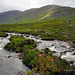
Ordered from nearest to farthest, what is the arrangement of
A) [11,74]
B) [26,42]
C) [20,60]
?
[11,74] < [20,60] < [26,42]

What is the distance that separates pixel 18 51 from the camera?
21.3m

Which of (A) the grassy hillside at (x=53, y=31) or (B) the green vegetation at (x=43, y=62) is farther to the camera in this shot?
(A) the grassy hillside at (x=53, y=31)

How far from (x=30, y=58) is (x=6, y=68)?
413 centimetres

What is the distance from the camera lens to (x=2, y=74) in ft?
39.3

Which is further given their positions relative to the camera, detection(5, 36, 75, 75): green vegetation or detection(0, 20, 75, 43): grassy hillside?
detection(0, 20, 75, 43): grassy hillside

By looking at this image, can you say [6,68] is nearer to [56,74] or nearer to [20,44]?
[56,74]

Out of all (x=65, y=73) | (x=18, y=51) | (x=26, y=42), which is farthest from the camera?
(x=26, y=42)

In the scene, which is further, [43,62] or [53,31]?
[53,31]

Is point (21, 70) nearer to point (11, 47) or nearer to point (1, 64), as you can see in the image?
point (1, 64)

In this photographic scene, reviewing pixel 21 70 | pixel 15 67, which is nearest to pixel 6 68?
pixel 15 67

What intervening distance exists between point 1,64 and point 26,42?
12931mm

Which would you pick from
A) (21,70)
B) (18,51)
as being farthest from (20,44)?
(21,70)

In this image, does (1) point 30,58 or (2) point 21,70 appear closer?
(2) point 21,70

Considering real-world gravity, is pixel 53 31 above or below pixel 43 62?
below
